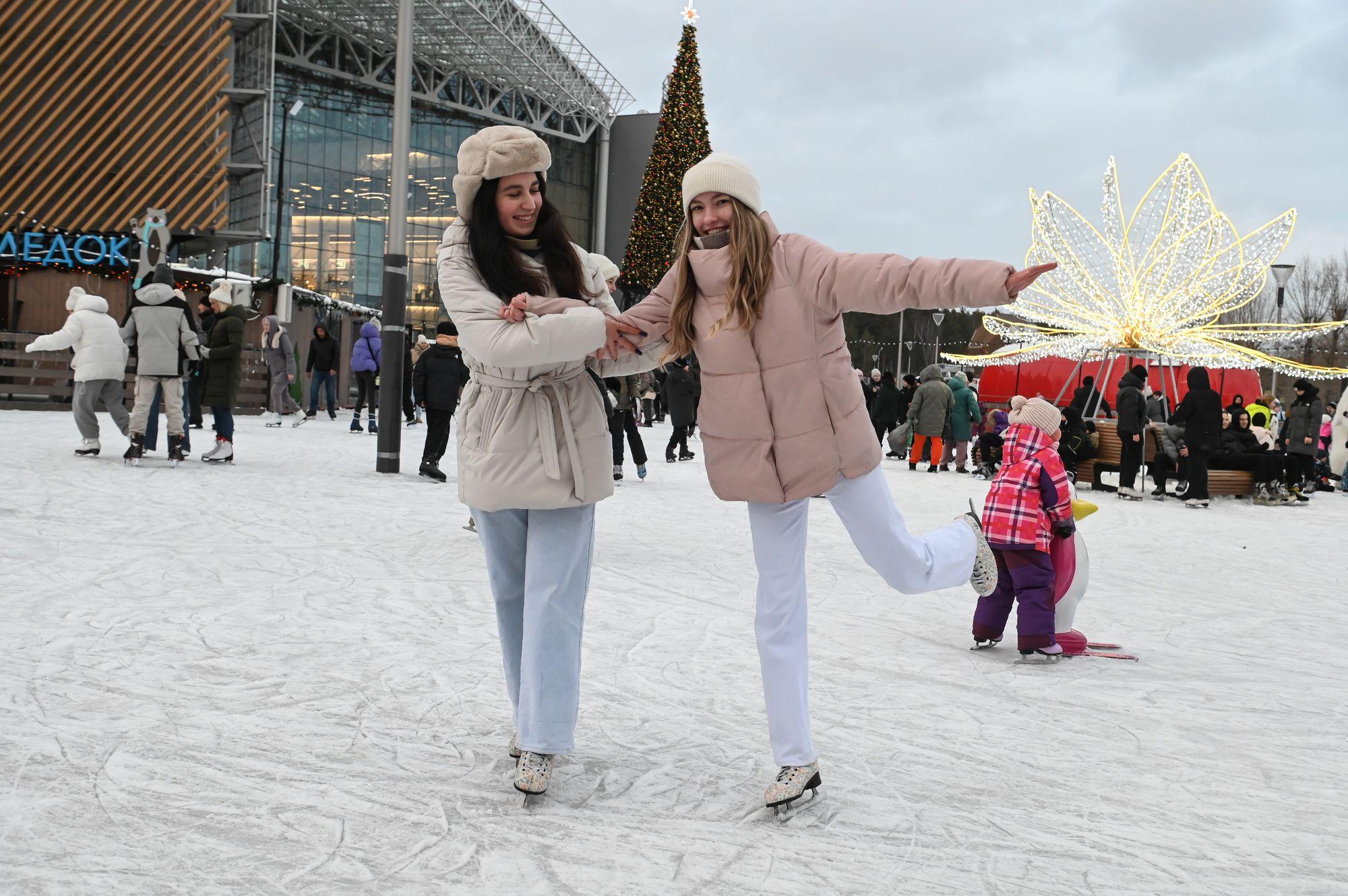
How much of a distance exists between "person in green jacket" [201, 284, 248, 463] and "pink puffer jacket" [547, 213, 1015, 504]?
354 inches

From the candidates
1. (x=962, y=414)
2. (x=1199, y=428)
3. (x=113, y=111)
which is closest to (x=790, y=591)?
(x=1199, y=428)

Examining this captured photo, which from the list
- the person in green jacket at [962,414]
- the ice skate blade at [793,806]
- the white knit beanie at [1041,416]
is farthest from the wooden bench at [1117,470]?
the ice skate blade at [793,806]

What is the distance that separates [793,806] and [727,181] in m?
1.54

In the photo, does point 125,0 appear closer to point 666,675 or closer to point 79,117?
point 79,117

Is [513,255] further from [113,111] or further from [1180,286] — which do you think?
[113,111]

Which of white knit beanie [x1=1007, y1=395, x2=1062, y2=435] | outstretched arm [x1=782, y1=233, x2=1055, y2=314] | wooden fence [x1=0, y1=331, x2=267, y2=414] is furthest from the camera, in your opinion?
wooden fence [x1=0, y1=331, x2=267, y2=414]

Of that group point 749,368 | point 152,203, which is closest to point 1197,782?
point 749,368

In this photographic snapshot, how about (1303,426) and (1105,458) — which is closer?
(1105,458)

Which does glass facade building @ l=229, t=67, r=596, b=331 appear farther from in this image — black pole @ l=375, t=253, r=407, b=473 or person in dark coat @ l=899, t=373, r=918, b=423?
black pole @ l=375, t=253, r=407, b=473

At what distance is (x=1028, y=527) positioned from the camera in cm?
482

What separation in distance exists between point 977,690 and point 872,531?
1531mm

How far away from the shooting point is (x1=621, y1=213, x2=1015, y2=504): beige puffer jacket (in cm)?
275

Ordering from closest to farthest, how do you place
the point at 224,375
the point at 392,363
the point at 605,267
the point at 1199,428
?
1. the point at 605,267
2. the point at 224,375
3. the point at 392,363
4. the point at 1199,428

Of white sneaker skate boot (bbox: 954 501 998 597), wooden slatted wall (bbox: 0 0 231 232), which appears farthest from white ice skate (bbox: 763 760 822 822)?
wooden slatted wall (bbox: 0 0 231 232)
